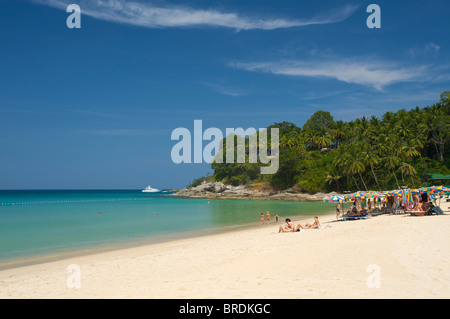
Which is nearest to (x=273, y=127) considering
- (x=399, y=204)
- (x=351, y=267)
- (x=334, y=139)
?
(x=334, y=139)

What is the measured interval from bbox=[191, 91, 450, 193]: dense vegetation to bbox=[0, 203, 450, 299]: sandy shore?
4294cm

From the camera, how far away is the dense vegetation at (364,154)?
5312 cm

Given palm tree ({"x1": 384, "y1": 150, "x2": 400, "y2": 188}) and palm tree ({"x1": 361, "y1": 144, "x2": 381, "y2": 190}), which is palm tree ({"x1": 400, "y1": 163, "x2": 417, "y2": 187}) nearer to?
palm tree ({"x1": 384, "y1": 150, "x2": 400, "y2": 188})

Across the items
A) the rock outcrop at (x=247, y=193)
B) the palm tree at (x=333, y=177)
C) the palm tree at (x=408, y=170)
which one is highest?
the palm tree at (x=408, y=170)

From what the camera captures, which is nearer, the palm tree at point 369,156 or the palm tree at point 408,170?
the palm tree at point 408,170

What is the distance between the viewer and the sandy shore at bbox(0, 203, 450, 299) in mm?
6754

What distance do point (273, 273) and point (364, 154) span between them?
48.5 m

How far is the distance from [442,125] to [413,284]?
57.1 metres

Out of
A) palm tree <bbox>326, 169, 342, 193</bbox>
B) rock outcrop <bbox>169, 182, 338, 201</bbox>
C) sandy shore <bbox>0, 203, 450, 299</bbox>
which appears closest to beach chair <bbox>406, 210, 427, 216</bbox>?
sandy shore <bbox>0, 203, 450, 299</bbox>

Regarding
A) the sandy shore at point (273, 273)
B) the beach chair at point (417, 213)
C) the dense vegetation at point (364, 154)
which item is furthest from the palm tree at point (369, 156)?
the sandy shore at point (273, 273)

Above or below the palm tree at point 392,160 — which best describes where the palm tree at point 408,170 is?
below

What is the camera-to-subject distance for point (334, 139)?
259 feet

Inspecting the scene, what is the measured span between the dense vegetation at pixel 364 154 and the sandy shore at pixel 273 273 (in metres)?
42.9

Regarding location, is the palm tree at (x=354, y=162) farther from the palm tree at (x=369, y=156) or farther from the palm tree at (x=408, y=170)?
the palm tree at (x=408, y=170)
